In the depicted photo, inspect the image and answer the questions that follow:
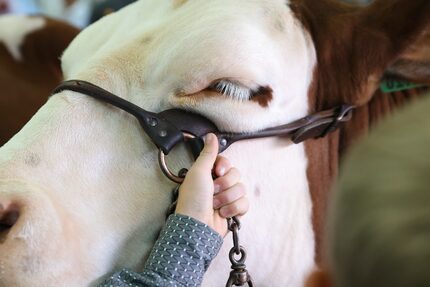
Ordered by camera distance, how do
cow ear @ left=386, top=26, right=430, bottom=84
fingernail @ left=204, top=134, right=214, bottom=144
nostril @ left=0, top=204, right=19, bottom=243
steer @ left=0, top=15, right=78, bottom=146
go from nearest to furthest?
nostril @ left=0, top=204, right=19, bottom=243, fingernail @ left=204, top=134, right=214, bottom=144, cow ear @ left=386, top=26, right=430, bottom=84, steer @ left=0, top=15, right=78, bottom=146

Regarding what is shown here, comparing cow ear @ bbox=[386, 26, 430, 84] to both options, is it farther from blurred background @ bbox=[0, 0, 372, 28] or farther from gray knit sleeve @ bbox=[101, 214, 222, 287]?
blurred background @ bbox=[0, 0, 372, 28]

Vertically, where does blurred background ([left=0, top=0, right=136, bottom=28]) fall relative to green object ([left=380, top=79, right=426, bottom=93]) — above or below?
above

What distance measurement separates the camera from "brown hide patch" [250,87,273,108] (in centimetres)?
98

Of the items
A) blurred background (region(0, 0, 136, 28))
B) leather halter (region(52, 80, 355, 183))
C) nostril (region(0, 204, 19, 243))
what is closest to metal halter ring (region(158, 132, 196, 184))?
leather halter (region(52, 80, 355, 183))

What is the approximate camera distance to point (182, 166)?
3.15 ft

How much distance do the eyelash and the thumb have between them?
0.07 metres

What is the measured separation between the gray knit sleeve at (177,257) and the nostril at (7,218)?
0.16 meters

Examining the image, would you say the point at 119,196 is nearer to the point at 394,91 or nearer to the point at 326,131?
the point at 326,131

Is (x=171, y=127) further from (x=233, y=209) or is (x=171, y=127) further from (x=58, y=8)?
(x=58, y=8)

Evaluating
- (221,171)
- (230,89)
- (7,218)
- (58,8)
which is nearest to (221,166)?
(221,171)

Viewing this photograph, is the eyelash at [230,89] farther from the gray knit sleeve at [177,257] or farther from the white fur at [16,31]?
the white fur at [16,31]

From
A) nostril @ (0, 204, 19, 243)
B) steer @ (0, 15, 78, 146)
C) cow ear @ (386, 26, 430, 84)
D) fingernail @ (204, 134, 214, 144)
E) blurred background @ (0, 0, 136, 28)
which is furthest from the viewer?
blurred background @ (0, 0, 136, 28)

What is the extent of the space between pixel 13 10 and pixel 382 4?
357 centimetres

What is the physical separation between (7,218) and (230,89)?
1.22 feet
